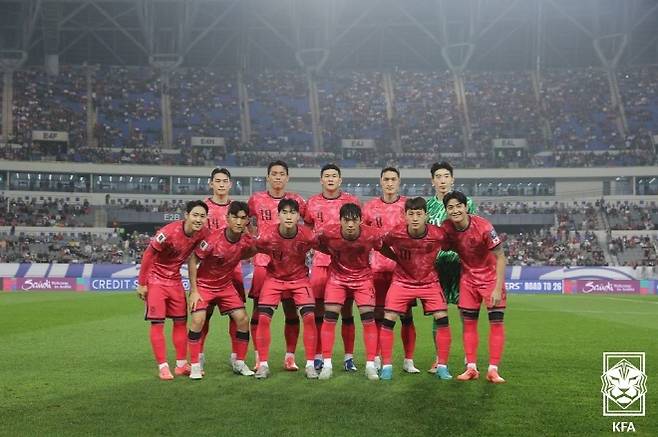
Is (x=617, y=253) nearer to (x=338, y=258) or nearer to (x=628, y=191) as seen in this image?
(x=628, y=191)

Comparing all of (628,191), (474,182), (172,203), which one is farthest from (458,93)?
(172,203)

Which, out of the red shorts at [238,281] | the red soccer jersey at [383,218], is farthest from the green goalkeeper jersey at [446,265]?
the red shorts at [238,281]

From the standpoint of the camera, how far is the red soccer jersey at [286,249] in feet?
28.0

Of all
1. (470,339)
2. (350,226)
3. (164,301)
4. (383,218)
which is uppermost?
(383,218)

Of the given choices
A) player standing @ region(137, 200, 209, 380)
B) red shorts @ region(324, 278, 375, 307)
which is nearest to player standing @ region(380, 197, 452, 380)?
red shorts @ region(324, 278, 375, 307)

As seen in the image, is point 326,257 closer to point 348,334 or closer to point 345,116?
point 348,334

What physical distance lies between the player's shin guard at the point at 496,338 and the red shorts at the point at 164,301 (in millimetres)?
3860

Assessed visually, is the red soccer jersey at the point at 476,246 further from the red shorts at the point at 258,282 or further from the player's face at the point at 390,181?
the red shorts at the point at 258,282

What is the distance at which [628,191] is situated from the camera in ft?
154

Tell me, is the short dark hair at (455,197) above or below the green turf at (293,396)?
above

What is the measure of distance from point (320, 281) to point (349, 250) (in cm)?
80

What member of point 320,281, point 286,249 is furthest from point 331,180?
point 320,281

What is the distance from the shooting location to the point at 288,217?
837 centimetres

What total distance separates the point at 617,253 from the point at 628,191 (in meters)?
8.26
